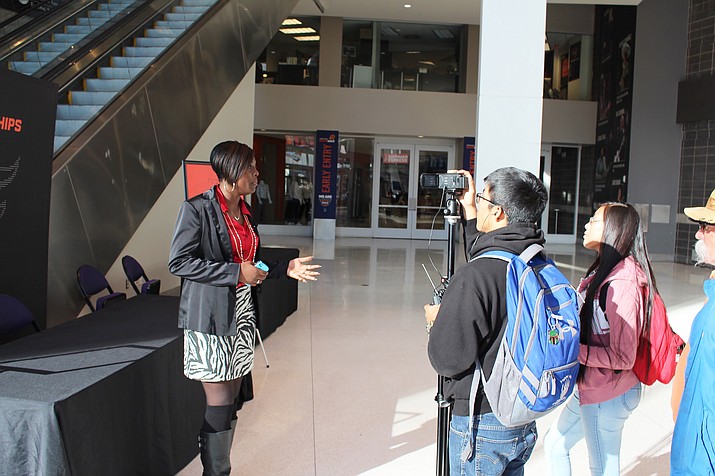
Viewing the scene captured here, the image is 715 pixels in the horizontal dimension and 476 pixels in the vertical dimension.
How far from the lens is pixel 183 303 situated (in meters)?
2.68

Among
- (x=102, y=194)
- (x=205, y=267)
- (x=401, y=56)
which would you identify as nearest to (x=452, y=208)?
(x=205, y=267)

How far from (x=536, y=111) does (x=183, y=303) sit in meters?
3.22

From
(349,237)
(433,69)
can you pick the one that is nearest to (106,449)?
(349,237)

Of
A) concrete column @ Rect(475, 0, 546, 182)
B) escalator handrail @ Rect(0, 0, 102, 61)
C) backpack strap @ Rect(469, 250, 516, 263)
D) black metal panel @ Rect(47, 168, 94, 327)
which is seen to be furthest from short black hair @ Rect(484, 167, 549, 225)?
escalator handrail @ Rect(0, 0, 102, 61)

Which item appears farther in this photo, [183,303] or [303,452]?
[303,452]

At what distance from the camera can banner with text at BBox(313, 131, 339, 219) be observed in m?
18.0

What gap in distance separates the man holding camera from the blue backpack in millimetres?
47

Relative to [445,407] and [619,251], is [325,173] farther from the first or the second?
[445,407]

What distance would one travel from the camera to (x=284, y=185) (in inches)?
762

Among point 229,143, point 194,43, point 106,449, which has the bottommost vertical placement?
point 106,449

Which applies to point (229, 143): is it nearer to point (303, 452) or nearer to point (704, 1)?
point (303, 452)

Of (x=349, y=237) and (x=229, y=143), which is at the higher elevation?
(x=229, y=143)

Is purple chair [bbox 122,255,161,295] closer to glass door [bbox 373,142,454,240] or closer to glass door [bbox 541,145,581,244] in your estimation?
glass door [bbox 373,142,454,240]

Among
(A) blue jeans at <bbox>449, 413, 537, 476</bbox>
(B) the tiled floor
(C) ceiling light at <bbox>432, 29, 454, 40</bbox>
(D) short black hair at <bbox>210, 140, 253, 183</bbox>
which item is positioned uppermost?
(C) ceiling light at <bbox>432, 29, 454, 40</bbox>
